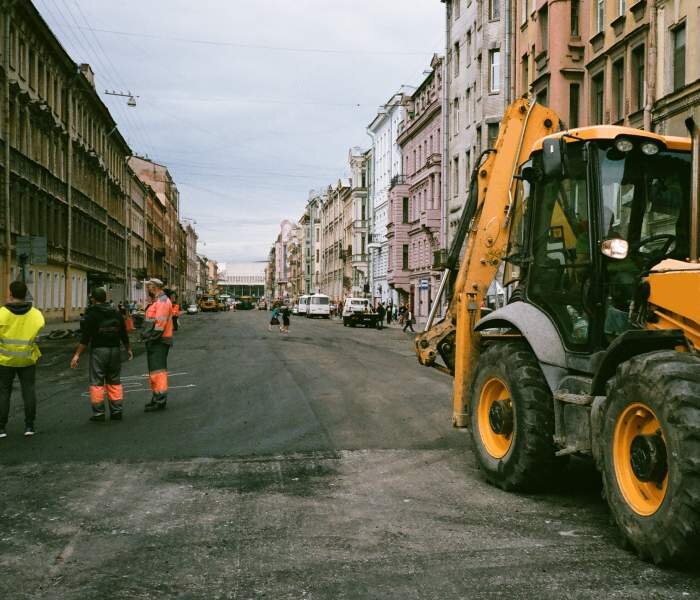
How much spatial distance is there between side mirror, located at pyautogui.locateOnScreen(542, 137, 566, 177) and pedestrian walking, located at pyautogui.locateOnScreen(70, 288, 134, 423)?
22.6ft

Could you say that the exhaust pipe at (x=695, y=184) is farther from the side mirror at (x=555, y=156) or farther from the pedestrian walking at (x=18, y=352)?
the pedestrian walking at (x=18, y=352)

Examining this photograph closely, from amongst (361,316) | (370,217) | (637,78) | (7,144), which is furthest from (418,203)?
(637,78)

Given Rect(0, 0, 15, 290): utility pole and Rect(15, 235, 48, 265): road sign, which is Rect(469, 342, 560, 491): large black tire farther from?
Rect(0, 0, 15, 290): utility pole

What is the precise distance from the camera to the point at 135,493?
22.1 feet

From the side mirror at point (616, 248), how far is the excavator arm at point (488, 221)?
2.07 meters

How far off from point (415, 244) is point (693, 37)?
40.9 meters

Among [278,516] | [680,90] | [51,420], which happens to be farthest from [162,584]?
[680,90]

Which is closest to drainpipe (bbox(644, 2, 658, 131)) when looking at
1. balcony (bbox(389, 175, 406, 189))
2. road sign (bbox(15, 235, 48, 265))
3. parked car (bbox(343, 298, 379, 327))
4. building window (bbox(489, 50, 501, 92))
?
building window (bbox(489, 50, 501, 92))

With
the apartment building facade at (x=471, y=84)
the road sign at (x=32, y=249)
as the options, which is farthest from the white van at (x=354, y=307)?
the road sign at (x=32, y=249)

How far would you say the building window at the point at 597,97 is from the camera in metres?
30.7

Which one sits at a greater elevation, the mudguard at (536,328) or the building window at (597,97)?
the building window at (597,97)

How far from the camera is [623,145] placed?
19.4 ft

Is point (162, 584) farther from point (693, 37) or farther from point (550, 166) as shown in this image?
point (693, 37)

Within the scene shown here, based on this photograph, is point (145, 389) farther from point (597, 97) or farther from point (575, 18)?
point (575, 18)
